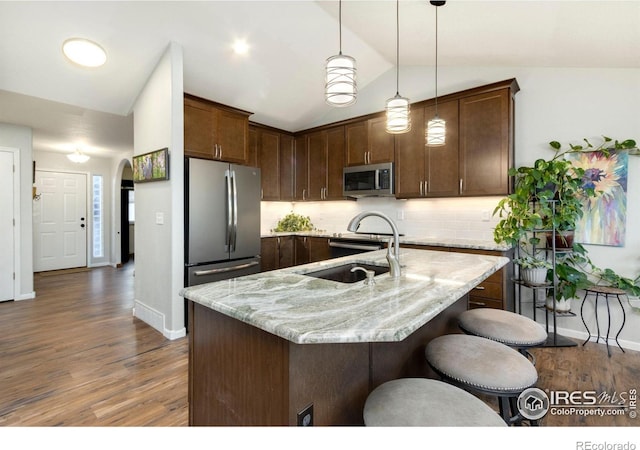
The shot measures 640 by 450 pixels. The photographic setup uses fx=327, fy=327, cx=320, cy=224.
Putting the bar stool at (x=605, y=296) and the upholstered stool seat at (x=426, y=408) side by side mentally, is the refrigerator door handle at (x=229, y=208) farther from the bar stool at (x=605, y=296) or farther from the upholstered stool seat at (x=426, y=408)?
the bar stool at (x=605, y=296)

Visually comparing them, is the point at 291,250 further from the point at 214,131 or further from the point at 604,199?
the point at 604,199

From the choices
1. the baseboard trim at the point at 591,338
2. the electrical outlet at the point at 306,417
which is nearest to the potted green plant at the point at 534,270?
the baseboard trim at the point at 591,338

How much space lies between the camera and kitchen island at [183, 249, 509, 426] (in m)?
0.99

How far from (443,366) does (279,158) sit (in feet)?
13.4

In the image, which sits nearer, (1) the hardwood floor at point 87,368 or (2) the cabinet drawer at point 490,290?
(1) the hardwood floor at point 87,368

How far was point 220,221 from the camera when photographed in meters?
3.45

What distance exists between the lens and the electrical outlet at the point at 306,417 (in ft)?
3.56

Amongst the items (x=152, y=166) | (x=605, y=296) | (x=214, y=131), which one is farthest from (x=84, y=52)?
(x=605, y=296)

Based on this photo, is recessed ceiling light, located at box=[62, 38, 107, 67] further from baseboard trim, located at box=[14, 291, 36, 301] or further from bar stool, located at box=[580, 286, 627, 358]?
bar stool, located at box=[580, 286, 627, 358]

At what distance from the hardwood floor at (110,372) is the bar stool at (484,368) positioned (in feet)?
2.89
